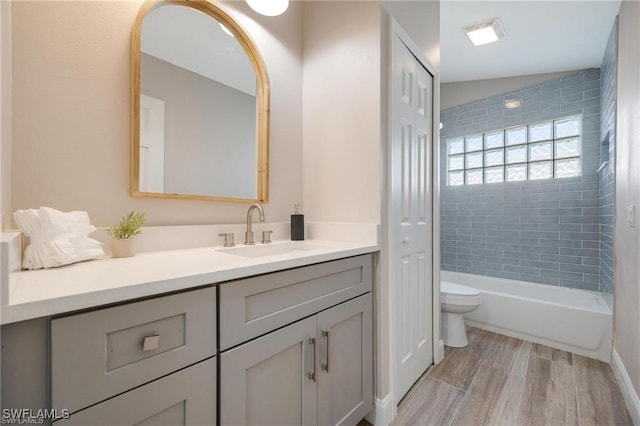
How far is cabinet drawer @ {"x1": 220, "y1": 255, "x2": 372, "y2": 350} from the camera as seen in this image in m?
0.80

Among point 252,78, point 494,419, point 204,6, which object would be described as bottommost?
point 494,419

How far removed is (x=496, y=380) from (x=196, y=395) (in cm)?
185

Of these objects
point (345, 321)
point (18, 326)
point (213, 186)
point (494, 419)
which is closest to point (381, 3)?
point (213, 186)

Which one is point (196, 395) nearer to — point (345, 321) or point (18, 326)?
point (18, 326)

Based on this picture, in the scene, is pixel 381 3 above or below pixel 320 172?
above

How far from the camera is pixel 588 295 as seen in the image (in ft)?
8.14

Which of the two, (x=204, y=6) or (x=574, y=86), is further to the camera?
(x=574, y=86)

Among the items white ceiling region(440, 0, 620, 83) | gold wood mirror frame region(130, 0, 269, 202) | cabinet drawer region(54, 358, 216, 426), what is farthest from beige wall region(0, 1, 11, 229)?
white ceiling region(440, 0, 620, 83)

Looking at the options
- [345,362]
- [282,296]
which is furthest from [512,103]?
[282,296]

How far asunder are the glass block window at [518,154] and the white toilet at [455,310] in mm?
1561

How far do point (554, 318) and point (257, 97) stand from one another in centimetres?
267

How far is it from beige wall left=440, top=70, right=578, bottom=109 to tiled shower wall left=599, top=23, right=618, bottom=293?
0.50m

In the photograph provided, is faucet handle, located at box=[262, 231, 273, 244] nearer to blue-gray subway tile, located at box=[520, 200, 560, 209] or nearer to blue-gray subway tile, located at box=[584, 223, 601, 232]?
blue-gray subway tile, located at box=[520, 200, 560, 209]

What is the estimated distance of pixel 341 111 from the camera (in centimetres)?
156
